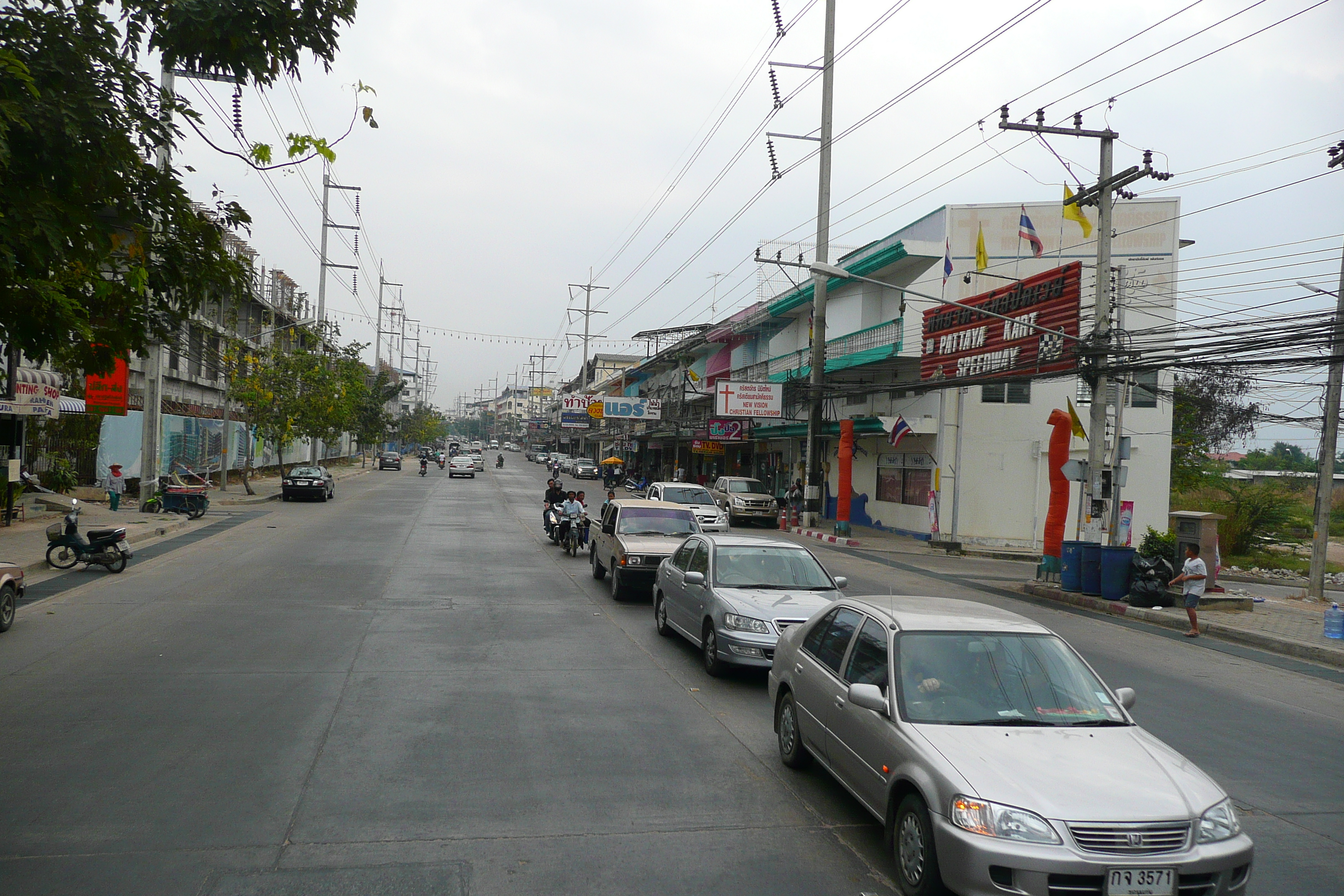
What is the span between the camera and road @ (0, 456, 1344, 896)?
5.29m

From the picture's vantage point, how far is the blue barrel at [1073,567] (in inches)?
776

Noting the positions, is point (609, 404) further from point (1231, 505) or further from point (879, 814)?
point (879, 814)

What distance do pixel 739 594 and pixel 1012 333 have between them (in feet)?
54.7

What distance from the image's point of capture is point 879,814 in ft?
17.7

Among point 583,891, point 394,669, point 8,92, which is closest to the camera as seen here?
point 583,891

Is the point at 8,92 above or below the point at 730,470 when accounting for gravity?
above

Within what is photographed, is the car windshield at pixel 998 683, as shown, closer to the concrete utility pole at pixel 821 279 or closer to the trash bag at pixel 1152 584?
the trash bag at pixel 1152 584

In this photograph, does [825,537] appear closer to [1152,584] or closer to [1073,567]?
[1073,567]

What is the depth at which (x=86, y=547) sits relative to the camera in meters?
A: 17.3

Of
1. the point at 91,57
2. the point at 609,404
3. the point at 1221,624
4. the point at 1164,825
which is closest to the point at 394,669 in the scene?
the point at 91,57

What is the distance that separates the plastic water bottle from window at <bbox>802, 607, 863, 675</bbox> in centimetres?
1137

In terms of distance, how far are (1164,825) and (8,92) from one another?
779 centimetres

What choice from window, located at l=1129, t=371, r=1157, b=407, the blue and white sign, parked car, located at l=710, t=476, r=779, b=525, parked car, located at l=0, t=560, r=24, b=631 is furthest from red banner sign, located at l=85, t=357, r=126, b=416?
the blue and white sign

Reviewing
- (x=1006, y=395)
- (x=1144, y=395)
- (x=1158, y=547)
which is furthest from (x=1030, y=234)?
(x=1158, y=547)
